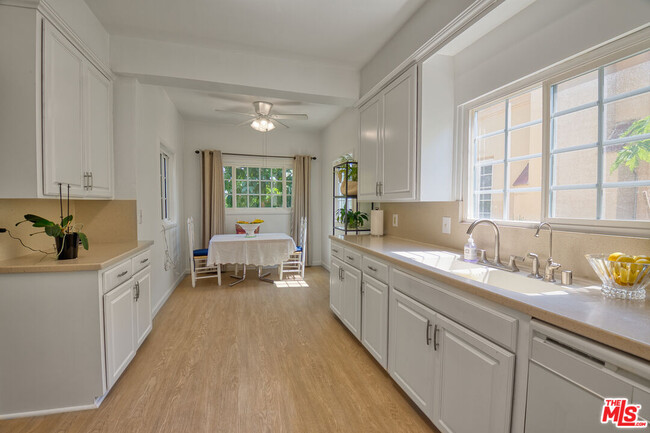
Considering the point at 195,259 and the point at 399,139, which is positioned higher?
the point at 399,139

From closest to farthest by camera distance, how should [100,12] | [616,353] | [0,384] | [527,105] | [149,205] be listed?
[616,353]
[0,384]
[527,105]
[100,12]
[149,205]

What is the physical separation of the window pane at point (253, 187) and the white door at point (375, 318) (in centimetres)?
379

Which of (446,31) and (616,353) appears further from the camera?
(446,31)

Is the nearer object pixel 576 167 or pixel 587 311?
pixel 587 311

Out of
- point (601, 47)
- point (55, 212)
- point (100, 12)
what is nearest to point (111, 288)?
point (55, 212)

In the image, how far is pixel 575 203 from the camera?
4.93ft

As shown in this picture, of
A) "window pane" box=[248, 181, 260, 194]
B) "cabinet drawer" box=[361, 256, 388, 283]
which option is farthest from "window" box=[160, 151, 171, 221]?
"cabinet drawer" box=[361, 256, 388, 283]

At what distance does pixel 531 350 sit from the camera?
1.01m

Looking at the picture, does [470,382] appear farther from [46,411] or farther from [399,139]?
[46,411]

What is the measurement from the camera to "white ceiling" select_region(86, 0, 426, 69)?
6.83 ft

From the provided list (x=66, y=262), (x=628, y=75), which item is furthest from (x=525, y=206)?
(x=66, y=262)

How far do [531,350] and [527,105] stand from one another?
1507 mm

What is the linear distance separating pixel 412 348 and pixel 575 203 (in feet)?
3.90

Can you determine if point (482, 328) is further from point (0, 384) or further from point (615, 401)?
point (0, 384)
